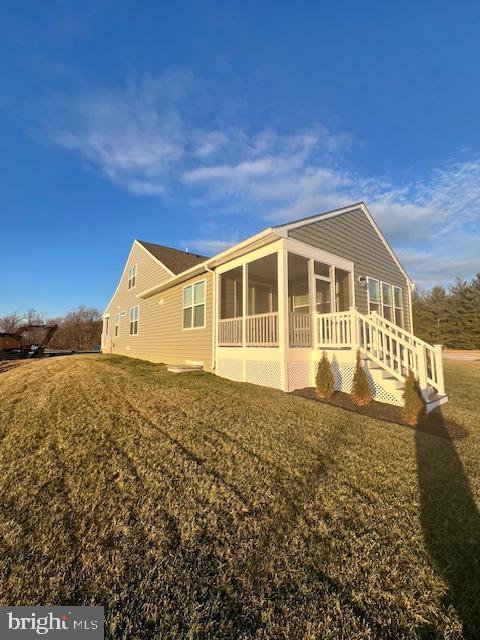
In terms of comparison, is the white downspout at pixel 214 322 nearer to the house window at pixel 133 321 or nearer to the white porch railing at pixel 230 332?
the white porch railing at pixel 230 332

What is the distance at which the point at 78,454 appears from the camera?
3.45 meters

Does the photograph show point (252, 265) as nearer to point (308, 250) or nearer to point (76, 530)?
point (308, 250)

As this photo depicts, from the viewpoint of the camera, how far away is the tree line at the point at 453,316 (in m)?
35.0

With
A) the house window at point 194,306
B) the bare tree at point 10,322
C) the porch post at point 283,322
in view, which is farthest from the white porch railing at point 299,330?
the bare tree at point 10,322

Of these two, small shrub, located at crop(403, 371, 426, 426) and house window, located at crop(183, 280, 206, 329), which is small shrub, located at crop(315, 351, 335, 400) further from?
house window, located at crop(183, 280, 206, 329)

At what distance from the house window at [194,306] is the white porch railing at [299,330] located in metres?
4.11

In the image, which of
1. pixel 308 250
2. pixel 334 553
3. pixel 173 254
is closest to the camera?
pixel 334 553

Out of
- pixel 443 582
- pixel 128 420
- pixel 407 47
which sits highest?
pixel 407 47

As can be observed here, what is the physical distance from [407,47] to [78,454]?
13705 mm

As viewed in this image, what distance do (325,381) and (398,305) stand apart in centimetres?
791

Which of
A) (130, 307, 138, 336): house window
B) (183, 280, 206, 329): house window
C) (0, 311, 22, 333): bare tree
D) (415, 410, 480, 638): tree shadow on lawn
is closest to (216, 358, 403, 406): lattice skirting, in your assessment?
(415, 410, 480, 638): tree shadow on lawn

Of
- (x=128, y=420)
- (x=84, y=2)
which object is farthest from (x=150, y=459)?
(x=84, y=2)

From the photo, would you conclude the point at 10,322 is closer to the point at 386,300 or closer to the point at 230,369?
the point at 230,369

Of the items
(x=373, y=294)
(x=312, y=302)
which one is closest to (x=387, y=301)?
(x=373, y=294)
